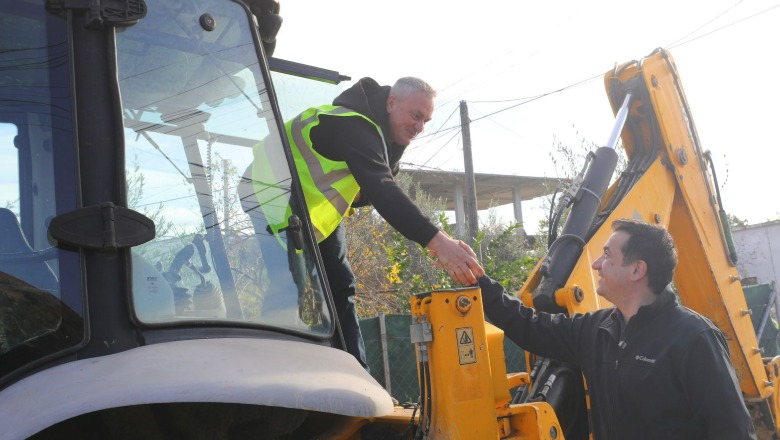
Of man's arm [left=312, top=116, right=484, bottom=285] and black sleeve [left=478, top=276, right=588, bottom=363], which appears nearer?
man's arm [left=312, top=116, right=484, bottom=285]

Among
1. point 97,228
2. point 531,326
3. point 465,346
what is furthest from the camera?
point 531,326

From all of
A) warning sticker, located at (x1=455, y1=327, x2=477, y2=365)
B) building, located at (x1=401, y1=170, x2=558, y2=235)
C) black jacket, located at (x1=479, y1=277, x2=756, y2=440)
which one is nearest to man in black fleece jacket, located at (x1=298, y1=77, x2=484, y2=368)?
warning sticker, located at (x1=455, y1=327, x2=477, y2=365)

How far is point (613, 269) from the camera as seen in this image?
3166 mm

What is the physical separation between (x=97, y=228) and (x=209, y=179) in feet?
1.63

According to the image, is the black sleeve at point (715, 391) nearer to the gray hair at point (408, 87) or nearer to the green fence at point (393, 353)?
the gray hair at point (408, 87)

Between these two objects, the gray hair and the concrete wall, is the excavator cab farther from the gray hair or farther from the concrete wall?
the concrete wall

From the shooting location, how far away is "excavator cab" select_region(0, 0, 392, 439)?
5.83ft

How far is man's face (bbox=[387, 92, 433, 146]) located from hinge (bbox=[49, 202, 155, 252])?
62.7 inches

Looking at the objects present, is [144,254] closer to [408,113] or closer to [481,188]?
[408,113]

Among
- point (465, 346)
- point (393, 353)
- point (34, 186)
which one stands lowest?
point (465, 346)

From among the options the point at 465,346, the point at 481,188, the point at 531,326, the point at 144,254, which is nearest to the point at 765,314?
the point at 531,326

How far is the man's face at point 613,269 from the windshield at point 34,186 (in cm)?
211

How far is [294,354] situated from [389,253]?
6.36 metres

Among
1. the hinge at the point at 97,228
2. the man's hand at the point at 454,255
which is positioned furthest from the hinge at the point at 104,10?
the man's hand at the point at 454,255
